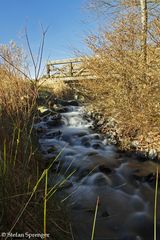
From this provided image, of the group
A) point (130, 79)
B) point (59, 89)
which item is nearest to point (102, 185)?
point (130, 79)

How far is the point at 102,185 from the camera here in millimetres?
5363

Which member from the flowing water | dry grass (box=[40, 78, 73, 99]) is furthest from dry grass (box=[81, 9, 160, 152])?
dry grass (box=[40, 78, 73, 99])

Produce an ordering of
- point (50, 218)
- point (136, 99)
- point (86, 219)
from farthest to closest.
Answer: point (136, 99), point (86, 219), point (50, 218)

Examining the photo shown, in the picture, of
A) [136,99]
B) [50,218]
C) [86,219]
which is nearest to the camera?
[50,218]

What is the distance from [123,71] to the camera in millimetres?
7434

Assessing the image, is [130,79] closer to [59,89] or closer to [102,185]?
[102,185]

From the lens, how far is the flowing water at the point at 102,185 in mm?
3844

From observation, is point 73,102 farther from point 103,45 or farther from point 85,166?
point 85,166

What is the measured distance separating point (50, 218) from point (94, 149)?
16.6 feet

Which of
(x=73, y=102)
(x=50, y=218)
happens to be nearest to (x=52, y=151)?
(x=50, y=218)

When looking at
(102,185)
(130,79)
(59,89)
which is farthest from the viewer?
(59,89)

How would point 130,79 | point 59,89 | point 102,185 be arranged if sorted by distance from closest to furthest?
point 102,185 → point 130,79 → point 59,89

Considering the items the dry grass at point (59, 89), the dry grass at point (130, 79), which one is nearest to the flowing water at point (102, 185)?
the dry grass at point (130, 79)

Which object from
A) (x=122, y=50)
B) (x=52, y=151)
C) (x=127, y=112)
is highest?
(x=122, y=50)
